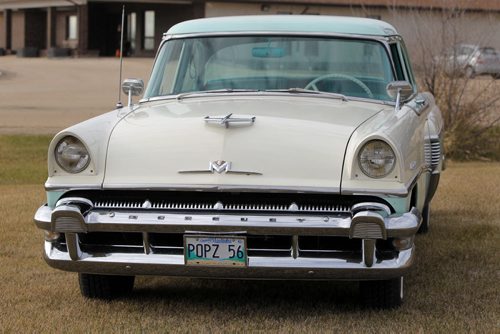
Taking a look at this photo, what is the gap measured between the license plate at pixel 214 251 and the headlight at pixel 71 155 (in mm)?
721

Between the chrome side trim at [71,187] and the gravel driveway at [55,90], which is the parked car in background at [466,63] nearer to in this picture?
the gravel driveway at [55,90]

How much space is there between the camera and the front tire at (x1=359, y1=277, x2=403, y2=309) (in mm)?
5176

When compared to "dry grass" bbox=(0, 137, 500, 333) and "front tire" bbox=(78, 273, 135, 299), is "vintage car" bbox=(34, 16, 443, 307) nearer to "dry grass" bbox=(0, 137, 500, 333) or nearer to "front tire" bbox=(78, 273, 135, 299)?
"front tire" bbox=(78, 273, 135, 299)

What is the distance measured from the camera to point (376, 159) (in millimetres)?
4840

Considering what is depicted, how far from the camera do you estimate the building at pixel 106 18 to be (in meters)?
39.8

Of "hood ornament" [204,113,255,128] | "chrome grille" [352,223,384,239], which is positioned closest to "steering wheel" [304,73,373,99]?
"hood ornament" [204,113,255,128]

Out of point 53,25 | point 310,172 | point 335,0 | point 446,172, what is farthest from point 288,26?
point 53,25

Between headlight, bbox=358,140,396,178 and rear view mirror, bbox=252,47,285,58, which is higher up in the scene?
rear view mirror, bbox=252,47,285,58

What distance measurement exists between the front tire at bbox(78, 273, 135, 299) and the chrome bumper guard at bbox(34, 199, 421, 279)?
1.55 ft

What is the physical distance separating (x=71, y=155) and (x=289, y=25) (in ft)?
6.54

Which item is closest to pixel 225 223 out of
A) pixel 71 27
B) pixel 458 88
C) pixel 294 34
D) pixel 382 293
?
pixel 382 293

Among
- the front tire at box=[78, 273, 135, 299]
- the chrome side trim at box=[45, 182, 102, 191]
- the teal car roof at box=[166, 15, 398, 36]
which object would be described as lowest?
the front tire at box=[78, 273, 135, 299]

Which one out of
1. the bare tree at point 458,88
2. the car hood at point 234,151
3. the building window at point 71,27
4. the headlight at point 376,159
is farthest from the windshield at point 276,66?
the building window at point 71,27

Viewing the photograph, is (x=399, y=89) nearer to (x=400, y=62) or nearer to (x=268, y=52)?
(x=400, y=62)
